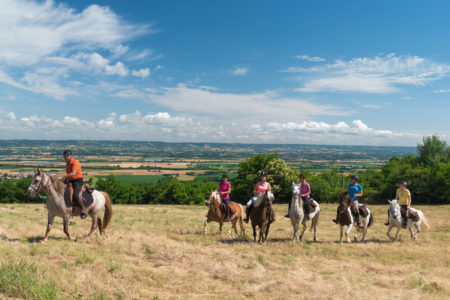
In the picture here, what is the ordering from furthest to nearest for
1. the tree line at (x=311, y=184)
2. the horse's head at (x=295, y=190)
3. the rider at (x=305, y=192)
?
the tree line at (x=311, y=184)
the rider at (x=305, y=192)
the horse's head at (x=295, y=190)

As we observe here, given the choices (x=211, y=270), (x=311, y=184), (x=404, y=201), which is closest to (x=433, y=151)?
(x=311, y=184)

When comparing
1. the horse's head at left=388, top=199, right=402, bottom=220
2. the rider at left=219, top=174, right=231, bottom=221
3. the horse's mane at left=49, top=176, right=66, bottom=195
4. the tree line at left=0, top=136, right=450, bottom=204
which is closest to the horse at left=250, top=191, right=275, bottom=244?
the rider at left=219, top=174, right=231, bottom=221

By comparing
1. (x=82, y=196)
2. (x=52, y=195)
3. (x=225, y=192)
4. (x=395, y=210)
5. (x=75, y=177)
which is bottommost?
(x=395, y=210)

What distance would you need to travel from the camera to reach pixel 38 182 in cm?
1015

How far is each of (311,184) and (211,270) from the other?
4438cm

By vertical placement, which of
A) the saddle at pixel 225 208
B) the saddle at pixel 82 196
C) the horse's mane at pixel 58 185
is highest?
the horse's mane at pixel 58 185

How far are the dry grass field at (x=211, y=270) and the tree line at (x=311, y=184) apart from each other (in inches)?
1395

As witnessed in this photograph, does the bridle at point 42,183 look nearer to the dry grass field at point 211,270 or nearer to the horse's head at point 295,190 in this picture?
the dry grass field at point 211,270

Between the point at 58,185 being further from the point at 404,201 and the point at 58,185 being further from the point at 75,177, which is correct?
the point at 404,201

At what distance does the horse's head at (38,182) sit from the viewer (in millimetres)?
9993

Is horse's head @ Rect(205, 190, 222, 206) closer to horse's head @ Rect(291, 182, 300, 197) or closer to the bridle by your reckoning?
horse's head @ Rect(291, 182, 300, 197)

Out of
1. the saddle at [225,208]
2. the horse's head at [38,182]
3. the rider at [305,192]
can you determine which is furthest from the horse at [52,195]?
the rider at [305,192]

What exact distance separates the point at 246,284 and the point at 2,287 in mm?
5130

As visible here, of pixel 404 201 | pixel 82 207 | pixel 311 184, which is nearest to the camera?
pixel 82 207
